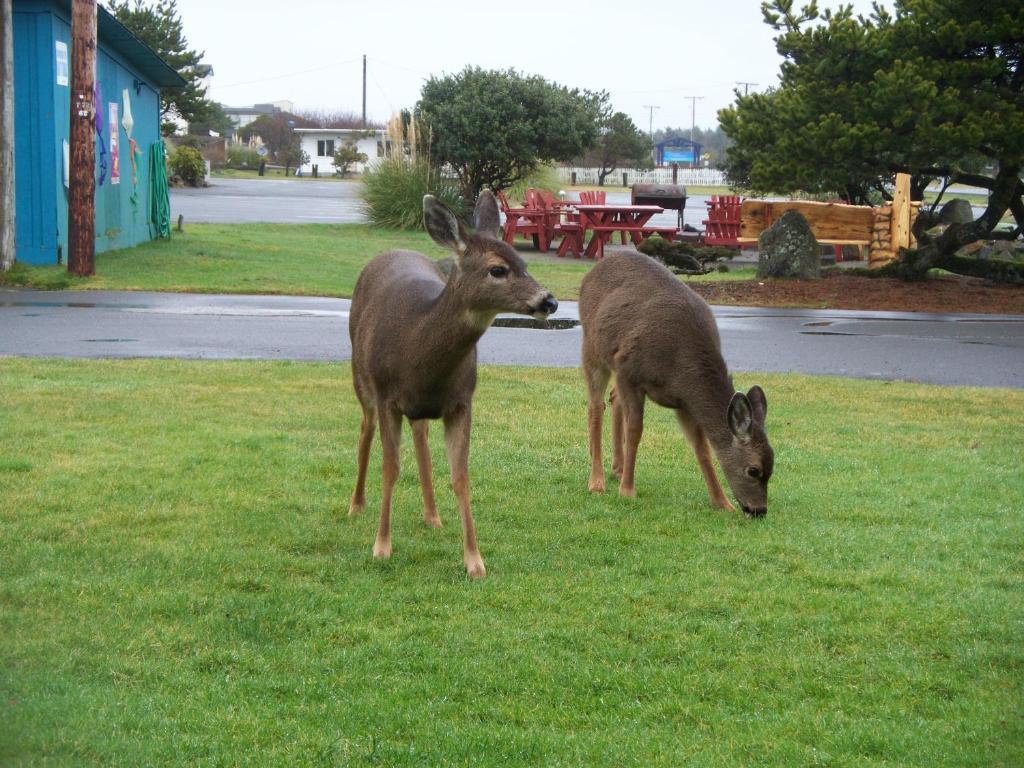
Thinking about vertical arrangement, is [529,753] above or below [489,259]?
below

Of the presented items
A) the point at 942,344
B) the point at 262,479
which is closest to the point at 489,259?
the point at 262,479

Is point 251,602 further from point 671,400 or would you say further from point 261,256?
point 261,256

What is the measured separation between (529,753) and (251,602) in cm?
186

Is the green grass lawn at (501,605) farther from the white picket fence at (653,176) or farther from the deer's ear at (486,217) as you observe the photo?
the white picket fence at (653,176)

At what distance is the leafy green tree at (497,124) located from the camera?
34188 mm

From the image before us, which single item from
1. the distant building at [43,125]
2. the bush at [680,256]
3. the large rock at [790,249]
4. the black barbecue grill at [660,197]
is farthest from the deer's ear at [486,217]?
the black barbecue grill at [660,197]

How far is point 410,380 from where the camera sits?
6410 millimetres

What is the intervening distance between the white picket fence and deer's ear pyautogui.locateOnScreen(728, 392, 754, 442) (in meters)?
78.1

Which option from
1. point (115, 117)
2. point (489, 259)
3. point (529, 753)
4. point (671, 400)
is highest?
point (115, 117)

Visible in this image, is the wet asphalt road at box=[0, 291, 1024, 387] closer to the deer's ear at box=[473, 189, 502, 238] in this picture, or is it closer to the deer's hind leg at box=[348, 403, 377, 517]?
the deer's hind leg at box=[348, 403, 377, 517]

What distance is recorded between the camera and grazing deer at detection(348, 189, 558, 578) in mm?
6090

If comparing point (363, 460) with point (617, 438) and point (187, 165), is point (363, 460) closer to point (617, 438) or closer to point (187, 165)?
point (617, 438)

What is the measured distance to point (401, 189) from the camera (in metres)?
33.6

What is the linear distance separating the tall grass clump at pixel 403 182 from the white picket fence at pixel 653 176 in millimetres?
51045
